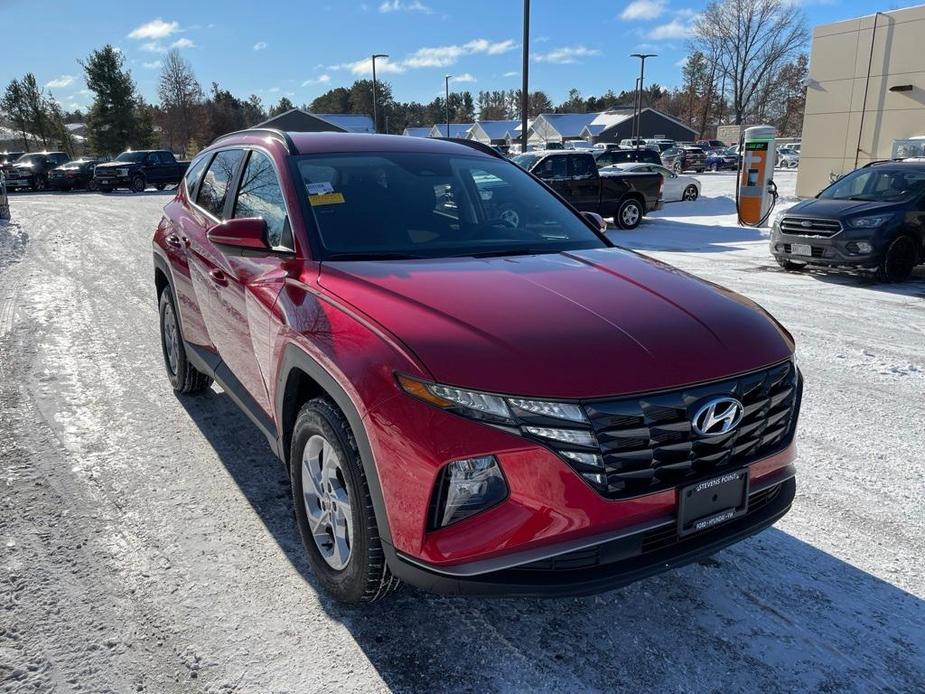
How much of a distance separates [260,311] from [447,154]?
58.9 inches

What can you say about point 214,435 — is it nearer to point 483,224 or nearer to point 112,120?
point 483,224

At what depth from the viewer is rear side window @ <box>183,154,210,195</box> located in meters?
4.80

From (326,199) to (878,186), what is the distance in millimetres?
10017

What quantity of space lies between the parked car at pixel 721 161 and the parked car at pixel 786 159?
3.01 metres

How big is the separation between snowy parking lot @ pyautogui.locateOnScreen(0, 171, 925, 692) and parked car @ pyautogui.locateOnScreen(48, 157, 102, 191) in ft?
102

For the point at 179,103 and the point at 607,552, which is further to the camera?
the point at 179,103

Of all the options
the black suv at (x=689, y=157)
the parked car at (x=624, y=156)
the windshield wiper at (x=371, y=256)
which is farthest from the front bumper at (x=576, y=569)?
the black suv at (x=689, y=157)

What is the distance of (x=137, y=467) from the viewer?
12.8 feet

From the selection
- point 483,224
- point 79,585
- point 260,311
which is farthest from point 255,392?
point 483,224

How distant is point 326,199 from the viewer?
3.18 metres

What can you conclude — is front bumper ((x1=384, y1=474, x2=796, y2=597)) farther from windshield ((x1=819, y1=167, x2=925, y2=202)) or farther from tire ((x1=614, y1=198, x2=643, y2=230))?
tire ((x1=614, y1=198, x2=643, y2=230))

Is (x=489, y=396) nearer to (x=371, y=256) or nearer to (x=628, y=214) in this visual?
(x=371, y=256)

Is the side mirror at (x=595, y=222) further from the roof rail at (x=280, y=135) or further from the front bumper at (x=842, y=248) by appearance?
the front bumper at (x=842, y=248)

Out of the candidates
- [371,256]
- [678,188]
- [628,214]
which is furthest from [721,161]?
[371,256]
